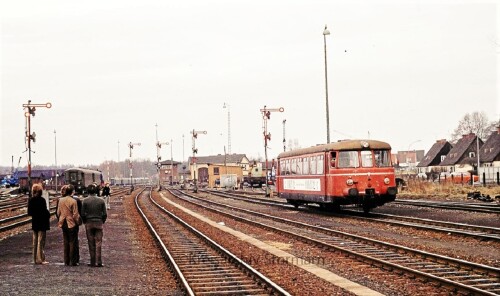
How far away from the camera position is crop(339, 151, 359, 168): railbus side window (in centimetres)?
2573

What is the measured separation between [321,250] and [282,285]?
16.2ft

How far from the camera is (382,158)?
2620cm

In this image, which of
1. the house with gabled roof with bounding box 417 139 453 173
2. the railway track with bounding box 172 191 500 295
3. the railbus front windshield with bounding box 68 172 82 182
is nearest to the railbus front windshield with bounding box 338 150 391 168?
the railway track with bounding box 172 191 500 295

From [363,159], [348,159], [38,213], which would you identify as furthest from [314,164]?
[38,213]

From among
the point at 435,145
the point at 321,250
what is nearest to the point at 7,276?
the point at 321,250

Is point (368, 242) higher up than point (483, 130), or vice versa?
point (483, 130)

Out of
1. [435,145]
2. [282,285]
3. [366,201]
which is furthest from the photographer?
[435,145]

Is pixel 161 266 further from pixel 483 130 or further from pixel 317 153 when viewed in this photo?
pixel 483 130

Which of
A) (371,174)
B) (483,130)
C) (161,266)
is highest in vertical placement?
(483,130)

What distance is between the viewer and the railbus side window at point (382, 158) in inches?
1026

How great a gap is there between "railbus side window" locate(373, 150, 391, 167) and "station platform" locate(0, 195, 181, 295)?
36.2 ft

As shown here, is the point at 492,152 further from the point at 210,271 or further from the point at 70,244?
the point at 70,244

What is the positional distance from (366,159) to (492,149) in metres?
68.6

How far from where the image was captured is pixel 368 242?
16438mm
